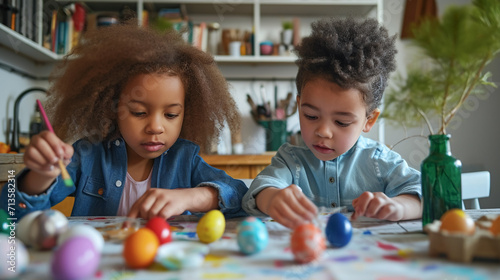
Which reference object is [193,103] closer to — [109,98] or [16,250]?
[109,98]

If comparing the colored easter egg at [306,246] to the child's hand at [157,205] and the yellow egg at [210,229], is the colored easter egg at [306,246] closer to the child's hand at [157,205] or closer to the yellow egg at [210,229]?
the yellow egg at [210,229]

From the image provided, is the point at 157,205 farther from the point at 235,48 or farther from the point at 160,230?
the point at 235,48

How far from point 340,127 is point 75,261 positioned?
582 mm

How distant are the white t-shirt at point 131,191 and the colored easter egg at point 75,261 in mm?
544

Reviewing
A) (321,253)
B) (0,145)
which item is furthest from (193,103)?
(0,145)

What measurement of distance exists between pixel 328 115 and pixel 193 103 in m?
0.35

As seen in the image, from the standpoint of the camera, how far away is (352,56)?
2.70ft

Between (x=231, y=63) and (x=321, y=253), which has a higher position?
(x=231, y=63)

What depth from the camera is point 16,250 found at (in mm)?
406

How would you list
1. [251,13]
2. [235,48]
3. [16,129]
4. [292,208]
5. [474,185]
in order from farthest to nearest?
[251,13] < [235,48] < [16,129] < [474,185] < [292,208]

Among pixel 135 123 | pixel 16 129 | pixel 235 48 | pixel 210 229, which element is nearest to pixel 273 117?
pixel 235 48

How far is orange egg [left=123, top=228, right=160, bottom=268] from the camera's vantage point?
0.42 metres

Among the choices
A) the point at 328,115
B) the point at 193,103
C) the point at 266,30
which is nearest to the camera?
the point at 328,115

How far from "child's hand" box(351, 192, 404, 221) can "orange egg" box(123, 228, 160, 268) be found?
1.14 feet
